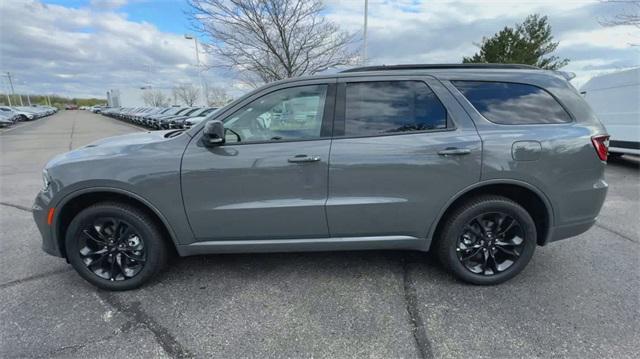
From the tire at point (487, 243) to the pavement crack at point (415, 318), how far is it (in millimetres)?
352

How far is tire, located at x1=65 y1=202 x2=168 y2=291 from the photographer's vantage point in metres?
2.71

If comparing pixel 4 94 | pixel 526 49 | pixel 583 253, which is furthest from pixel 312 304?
pixel 4 94

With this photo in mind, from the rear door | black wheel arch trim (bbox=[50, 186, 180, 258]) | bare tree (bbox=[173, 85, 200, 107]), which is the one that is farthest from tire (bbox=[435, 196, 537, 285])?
bare tree (bbox=[173, 85, 200, 107])

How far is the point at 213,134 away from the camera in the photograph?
252 cm

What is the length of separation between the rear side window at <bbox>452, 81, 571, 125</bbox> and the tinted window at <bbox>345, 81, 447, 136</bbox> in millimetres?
296

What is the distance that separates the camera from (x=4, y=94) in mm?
78625

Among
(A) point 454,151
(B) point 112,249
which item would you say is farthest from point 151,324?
(A) point 454,151

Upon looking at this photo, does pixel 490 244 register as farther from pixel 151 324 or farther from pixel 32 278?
pixel 32 278

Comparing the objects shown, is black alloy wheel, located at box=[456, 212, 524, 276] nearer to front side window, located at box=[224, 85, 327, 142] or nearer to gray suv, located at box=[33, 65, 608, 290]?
gray suv, located at box=[33, 65, 608, 290]

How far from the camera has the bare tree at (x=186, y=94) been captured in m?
59.0

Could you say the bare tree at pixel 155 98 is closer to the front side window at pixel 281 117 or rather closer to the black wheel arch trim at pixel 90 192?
the black wheel arch trim at pixel 90 192

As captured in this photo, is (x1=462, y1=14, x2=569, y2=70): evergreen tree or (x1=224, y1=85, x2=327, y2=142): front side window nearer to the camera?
(x1=224, y1=85, x2=327, y2=142): front side window

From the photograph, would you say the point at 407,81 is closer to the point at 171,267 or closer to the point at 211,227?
the point at 211,227

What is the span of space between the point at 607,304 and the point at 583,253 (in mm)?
981
